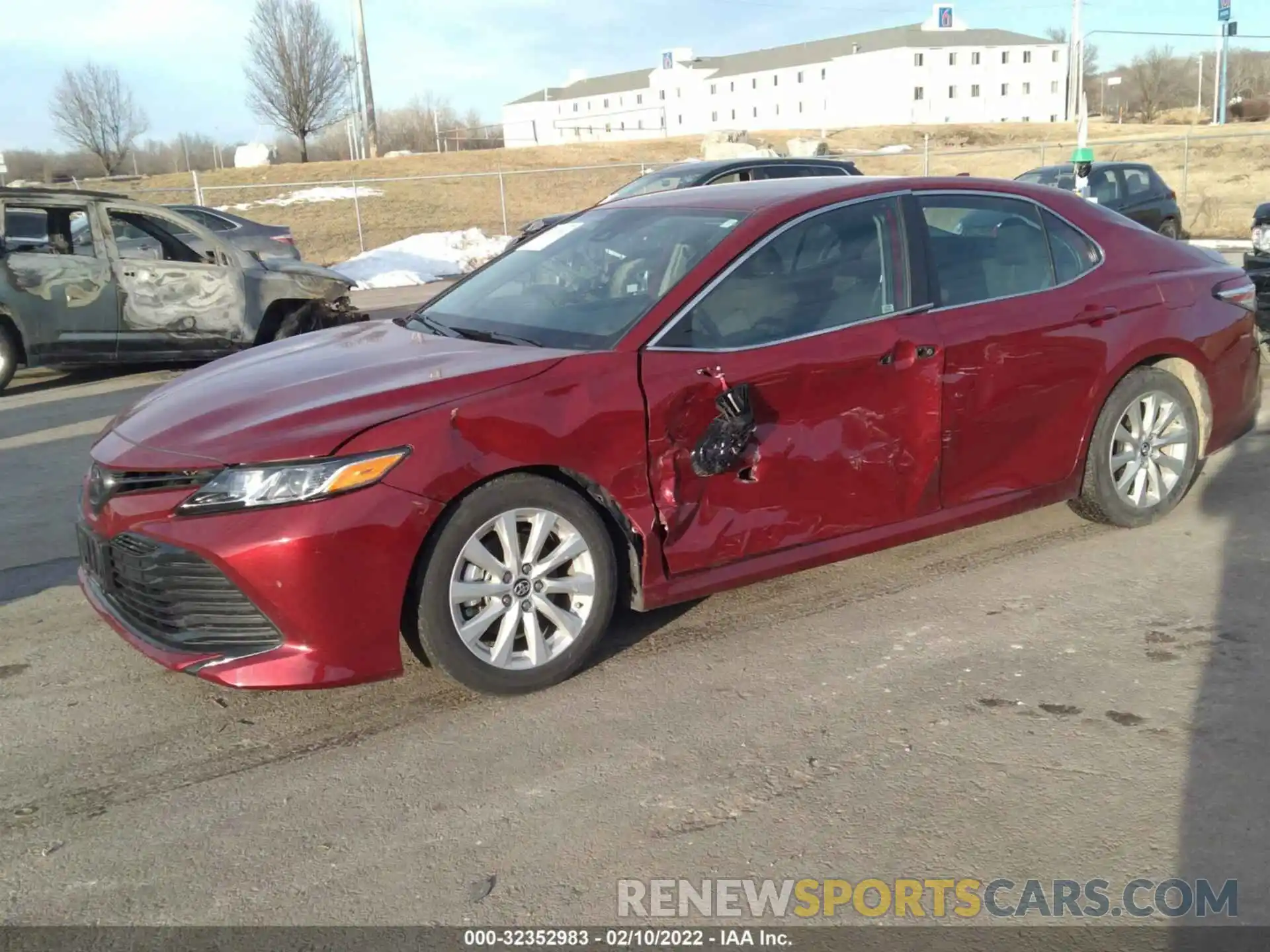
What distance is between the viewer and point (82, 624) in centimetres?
455

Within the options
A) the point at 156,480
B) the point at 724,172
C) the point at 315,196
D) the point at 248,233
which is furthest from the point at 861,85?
the point at 156,480

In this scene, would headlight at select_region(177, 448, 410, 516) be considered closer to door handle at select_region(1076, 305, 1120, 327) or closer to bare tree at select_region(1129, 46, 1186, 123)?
door handle at select_region(1076, 305, 1120, 327)

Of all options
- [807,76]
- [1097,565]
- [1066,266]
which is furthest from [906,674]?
[807,76]

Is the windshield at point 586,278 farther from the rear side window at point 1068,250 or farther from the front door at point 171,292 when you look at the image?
the front door at point 171,292

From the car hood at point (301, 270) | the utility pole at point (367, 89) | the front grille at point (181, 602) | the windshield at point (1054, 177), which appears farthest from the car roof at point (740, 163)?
the utility pole at point (367, 89)

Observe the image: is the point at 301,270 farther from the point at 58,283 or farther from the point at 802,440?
the point at 802,440

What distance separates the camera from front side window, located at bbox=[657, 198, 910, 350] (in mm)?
4113

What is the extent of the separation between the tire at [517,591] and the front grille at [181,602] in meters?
0.53

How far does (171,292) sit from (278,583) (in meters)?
7.86

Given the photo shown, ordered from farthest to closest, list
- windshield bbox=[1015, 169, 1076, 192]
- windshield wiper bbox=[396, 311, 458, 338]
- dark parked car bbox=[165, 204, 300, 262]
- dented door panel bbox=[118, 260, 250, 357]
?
windshield bbox=[1015, 169, 1076, 192] → dark parked car bbox=[165, 204, 300, 262] → dented door panel bbox=[118, 260, 250, 357] → windshield wiper bbox=[396, 311, 458, 338]

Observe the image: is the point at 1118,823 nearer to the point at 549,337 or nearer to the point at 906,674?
the point at 906,674

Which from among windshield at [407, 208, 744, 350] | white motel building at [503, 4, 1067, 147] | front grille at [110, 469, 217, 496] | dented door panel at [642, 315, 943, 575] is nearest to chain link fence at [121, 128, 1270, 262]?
windshield at [407, 208, 744, 350]

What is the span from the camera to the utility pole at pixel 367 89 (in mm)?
40656

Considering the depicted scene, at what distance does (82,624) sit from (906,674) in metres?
3.25
